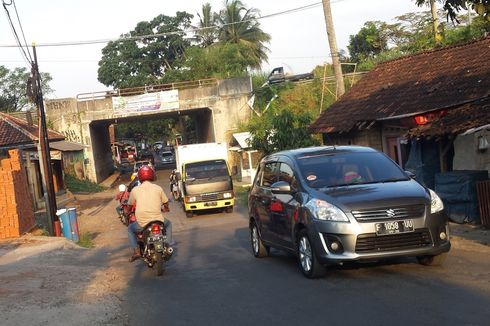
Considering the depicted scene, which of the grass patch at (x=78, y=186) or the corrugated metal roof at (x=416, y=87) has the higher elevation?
the corrugated metal roof at (x=416, y=87)

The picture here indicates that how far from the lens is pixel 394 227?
7.89 metres

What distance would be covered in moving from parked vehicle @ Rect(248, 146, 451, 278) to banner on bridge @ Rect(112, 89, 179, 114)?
37.3 meters

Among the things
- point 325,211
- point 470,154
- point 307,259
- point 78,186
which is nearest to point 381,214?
point 325,211

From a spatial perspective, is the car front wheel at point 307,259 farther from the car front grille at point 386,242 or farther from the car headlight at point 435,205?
the car headlight at point 435,205

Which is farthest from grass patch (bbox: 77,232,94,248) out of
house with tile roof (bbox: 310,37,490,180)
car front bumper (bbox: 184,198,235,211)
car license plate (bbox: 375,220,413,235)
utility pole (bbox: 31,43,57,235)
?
car license plate (bbox: 375,220,413,235)

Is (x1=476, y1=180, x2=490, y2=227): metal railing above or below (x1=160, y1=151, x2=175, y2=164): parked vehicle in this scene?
below

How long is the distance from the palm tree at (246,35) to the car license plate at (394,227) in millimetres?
54798

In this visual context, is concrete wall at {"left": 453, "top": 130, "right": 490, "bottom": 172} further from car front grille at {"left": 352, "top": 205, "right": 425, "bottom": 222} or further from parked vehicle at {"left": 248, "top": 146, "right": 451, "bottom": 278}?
car front grille at {"left": 352, "top": 205, "right": 425, "bottom": 222}

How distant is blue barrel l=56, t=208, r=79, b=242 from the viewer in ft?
57.0

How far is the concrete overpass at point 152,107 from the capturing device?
46.7m

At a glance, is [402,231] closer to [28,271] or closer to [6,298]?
[6,298]

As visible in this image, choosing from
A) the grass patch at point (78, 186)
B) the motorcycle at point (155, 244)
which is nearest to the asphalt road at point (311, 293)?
the motorcycle at point (155, 244)

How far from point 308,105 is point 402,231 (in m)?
37.0

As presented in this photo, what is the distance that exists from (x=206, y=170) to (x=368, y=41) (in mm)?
24379
